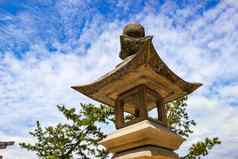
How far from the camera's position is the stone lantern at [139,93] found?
254 inches

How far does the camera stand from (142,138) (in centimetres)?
643

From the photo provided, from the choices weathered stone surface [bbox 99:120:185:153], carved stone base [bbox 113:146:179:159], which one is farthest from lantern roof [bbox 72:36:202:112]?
carved stone base [bbox 113:146:179:159]

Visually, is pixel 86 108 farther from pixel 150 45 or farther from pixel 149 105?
pixel 150 45

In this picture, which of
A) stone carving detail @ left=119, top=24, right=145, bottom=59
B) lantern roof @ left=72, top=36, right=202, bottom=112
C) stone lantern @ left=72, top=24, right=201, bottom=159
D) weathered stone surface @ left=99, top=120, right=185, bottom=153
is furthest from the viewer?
stone carving detail @ left=119, top=24, right=145, bottom=59

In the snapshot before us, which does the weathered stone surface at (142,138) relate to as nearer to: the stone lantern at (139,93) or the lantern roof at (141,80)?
the stone lantern at (139,93)

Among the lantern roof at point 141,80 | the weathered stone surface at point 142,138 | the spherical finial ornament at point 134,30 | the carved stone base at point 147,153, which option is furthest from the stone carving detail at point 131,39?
the carved stone base at point 147,153

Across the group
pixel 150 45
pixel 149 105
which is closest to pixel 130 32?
pixel 150 45

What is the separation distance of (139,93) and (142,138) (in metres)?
1.26

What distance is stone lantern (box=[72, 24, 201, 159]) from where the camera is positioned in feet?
21.2

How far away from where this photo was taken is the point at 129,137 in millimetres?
6586

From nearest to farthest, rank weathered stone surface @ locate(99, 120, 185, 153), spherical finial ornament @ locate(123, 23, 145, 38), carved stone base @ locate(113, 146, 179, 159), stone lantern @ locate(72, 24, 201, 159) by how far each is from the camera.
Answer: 1. carved stone base @ locate(113, 146, 179, 159)
2. weathered stone surface @ locate(99, 120, 185, 153)
3. stone lantern @ locate(72, 24, 201, 159)
4. spherical finial ornament @ locate(123, 23, 145, 38)

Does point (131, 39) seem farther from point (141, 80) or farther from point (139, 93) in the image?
point (139, 93)

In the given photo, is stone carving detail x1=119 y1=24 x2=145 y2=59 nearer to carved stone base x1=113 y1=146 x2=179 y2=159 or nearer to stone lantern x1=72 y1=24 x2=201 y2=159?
stone lantern x1=72 y1=24 x2=201 y2=159

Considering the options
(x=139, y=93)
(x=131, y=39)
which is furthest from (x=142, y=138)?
(x=131, y=39)
